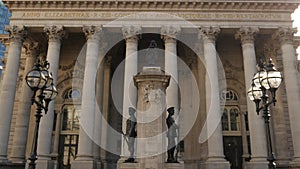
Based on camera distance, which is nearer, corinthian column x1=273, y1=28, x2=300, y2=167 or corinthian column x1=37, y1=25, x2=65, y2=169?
corinthian column x1=37, y1=25, x2=65, y2=169

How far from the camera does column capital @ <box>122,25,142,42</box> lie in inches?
1016

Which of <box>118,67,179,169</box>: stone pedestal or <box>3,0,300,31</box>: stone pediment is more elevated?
<box>3,0,300,31</box>: stone pediment

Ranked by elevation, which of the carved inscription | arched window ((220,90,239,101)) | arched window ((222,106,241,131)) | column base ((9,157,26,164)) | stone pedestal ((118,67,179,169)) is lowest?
column base ((9,157,26,164))

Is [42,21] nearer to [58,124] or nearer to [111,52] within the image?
[111,52]

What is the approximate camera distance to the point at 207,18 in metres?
26.5

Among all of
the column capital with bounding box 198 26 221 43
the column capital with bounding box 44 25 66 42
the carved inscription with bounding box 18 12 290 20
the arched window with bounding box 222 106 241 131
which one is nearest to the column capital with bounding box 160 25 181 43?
the carved inscription with bounding box 18 12 290 20

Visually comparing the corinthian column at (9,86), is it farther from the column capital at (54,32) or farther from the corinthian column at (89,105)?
the corinthian column at (89,105)

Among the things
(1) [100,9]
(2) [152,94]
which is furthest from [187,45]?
(2) [152,94]

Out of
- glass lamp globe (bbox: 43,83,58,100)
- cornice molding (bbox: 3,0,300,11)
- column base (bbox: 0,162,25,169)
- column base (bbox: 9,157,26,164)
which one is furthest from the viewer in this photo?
cornice molding (bbox: 3,0,300,11)

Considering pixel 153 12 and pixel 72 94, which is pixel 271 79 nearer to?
pixel 153 12

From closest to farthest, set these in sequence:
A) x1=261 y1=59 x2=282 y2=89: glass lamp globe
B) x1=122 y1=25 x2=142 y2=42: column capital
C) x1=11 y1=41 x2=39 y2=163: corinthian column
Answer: x1=261 y1=59 x2=282 y2=89: glass lamp globe, x1=11 y1=41 x2=39 y2=163: corinthian column, x1=122 y1=25 x2=142 y2=42: column capital

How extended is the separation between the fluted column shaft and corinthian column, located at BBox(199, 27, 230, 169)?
865 centimetres

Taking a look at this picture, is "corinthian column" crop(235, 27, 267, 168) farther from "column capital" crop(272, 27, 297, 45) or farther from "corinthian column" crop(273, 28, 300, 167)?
"corinthian column" crop(273, 28, 300, 167)

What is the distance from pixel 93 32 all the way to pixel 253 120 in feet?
47.3
